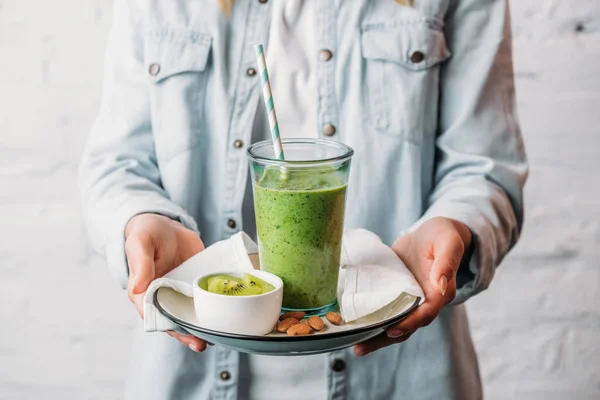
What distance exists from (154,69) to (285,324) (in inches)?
19.3

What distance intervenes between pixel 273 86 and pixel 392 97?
0.58ft

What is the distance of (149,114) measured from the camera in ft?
3.63

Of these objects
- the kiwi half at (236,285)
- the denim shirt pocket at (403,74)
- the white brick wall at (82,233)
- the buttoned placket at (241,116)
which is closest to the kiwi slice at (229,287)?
the kiwi half at (236,285)

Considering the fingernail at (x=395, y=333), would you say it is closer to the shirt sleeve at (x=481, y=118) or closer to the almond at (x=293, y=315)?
the almond at (x=293, y=315)

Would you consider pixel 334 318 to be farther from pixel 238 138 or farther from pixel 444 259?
pixel 238 138

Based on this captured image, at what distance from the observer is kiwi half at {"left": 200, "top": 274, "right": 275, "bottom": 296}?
0.78m

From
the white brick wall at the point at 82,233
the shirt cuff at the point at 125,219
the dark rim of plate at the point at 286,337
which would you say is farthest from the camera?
the white brick wall at the point at 82,233

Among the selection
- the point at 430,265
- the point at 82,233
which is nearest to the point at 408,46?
the point at 430,265

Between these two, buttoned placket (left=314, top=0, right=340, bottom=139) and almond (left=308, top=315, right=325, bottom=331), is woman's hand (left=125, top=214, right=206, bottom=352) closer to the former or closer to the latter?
almond (left=308, top=315, right=325, bottom=331)

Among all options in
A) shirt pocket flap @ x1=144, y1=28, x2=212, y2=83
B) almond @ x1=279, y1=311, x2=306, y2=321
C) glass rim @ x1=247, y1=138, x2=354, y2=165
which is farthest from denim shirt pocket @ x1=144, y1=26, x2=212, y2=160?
almond @ x1=279, y1=311, x2=306, y2=321

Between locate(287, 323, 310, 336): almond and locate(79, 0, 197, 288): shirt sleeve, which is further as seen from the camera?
locate(79, 0, 197, 288): shirt sleeve

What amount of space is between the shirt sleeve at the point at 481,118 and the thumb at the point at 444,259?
0.53ft

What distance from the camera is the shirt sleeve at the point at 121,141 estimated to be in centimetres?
103

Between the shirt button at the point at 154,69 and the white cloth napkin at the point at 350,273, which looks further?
the shirt button at the point at 154,69
